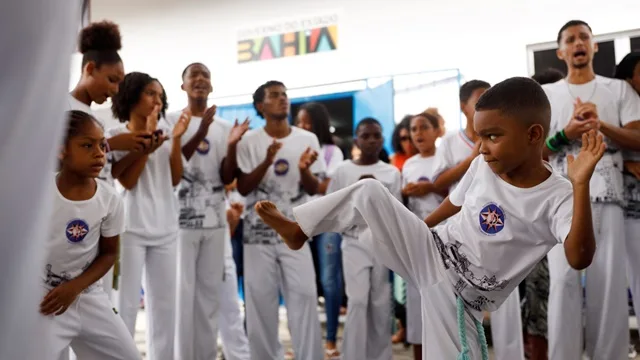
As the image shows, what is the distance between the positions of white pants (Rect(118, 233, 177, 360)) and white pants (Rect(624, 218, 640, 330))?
2.05 m

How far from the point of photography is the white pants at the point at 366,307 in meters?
2.87

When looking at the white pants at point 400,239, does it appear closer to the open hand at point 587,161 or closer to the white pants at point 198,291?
the open hand at point 587,161

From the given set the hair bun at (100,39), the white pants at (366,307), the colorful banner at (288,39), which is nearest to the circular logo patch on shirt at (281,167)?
the white pants at (366,307)

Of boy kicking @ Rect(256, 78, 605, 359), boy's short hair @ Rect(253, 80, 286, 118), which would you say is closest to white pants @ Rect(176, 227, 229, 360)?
boy's short hair @ Rect(253, 80, 286, 118)

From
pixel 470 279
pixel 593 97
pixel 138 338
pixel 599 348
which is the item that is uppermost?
pixel 593 97

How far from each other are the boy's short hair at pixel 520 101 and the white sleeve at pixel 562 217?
0.74 feet

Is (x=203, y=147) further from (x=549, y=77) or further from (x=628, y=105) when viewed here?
(x=628, y=105)

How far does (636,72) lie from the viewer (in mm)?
2734

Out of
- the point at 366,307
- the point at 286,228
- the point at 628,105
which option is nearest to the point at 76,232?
the point at 286,228

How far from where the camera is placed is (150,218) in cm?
269

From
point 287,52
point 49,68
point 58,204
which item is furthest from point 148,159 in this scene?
point 287,52

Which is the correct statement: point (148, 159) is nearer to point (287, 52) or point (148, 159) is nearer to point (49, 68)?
point (49, 68)

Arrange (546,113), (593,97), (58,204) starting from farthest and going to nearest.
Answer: (593,97), (58,204), (546,113)

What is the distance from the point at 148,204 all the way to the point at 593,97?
209 cm
